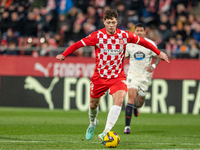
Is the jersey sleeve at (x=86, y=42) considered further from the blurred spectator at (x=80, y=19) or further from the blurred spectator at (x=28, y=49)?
the blurred spectator at (x=80, y=19)

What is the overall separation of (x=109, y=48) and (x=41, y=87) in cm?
856

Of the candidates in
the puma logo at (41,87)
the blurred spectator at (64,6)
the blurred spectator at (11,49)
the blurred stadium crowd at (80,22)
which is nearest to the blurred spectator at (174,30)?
the blurred stadium crowd at (80,22)

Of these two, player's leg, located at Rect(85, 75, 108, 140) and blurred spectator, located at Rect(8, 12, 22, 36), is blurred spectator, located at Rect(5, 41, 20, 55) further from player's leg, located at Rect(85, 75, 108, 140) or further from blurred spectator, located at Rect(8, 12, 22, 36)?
player's leg, located at Rect(85, 75, 108, 140)

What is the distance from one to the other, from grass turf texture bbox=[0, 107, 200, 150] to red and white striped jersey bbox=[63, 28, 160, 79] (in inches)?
47.9

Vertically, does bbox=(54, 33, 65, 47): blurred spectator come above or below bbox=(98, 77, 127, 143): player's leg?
above

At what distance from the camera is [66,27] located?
17.8 metres

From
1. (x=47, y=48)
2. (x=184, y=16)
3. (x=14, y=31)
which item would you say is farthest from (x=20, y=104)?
(x=184, y=16)

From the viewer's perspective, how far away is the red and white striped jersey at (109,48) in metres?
6.98

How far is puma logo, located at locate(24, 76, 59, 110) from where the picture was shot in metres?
15.1

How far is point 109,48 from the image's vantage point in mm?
6996

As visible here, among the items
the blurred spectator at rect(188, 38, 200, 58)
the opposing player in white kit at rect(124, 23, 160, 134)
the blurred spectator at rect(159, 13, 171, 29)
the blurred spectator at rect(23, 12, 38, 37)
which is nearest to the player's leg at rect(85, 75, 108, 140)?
the opposing player in white kit at rect(124, 23, 160, 134)

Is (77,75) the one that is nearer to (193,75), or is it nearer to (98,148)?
(193,75)

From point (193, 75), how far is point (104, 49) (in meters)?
9.81

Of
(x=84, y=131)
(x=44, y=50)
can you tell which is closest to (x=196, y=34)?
(x=44, y=50)
